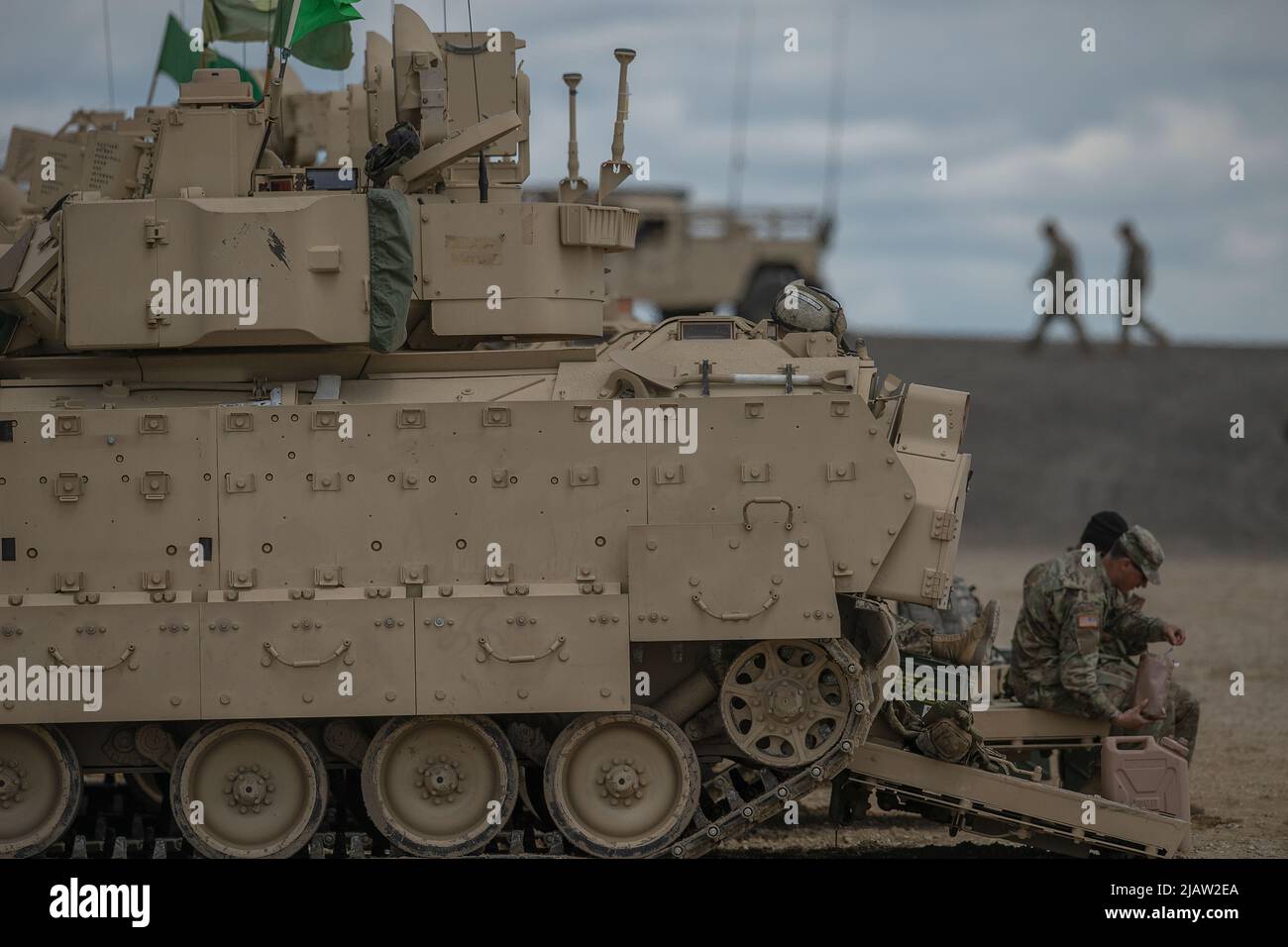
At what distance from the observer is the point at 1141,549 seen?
1399 centimetres

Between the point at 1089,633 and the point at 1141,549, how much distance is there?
2.58 ft

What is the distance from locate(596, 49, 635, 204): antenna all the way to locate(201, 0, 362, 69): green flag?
95.2 inches

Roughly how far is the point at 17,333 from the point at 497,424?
3.67 m

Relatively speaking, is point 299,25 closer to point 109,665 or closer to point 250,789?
point 109,665

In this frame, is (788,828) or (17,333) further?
(788,828)

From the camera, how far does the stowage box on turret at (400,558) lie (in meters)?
12.2

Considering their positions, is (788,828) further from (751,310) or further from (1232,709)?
(751,310)

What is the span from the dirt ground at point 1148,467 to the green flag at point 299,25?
1132 cm

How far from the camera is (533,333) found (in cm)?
1359

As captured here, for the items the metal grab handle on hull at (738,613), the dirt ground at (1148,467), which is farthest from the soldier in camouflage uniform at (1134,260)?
the metal grab handle on hull at (738,613)

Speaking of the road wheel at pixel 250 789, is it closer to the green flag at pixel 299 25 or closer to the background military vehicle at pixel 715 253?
the green flag at pixel 299 25
